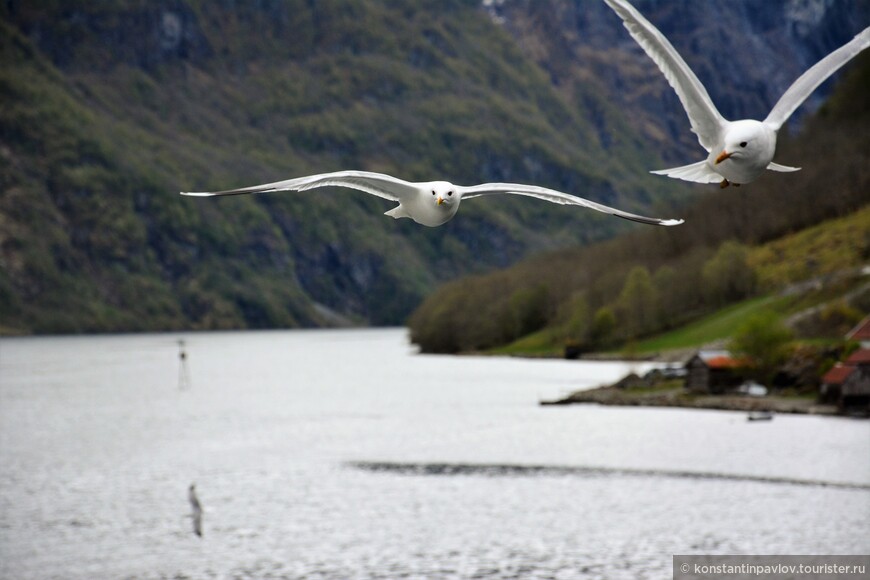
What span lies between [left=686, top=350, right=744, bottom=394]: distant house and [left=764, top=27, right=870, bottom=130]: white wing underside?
402 feet

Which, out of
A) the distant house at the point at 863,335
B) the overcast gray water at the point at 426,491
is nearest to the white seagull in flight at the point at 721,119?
the overcast gray water at the point at 426,491

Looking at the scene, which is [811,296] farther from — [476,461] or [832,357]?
[476,461]

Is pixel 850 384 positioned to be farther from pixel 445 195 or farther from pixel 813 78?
pixel 445 195

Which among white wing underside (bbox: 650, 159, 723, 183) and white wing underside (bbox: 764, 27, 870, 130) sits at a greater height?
white wing underside (bbox: 764, 27, 870, 130)

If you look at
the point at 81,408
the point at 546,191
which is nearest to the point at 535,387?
the point at 81,408

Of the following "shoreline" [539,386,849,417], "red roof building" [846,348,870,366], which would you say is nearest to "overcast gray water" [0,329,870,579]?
"shoreline" [539,386,849,417]

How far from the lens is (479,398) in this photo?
154875 millimetres

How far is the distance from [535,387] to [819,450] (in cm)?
7617

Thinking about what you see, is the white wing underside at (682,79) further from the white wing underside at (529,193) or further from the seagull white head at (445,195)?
the seagull white head at (445,195)

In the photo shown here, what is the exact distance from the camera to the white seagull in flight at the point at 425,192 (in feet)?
45.3

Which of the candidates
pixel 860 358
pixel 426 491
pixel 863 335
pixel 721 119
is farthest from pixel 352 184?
pixel 863 335

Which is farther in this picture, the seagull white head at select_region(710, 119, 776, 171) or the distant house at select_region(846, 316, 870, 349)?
the distant house at select_region(846, 316, 870, 349)

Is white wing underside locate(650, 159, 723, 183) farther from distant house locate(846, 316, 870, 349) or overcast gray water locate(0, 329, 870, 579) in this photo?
distant house locate(846, 316, 870, 349)

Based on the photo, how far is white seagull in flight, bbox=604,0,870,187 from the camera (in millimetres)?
12492
